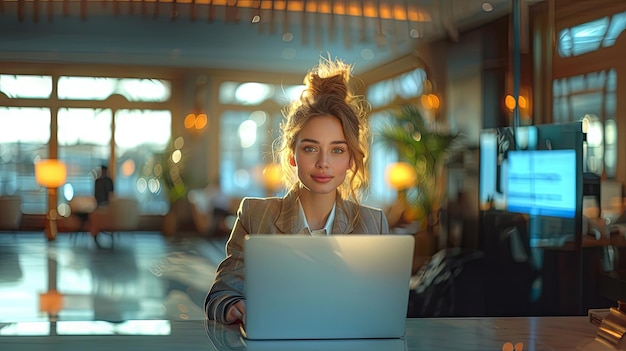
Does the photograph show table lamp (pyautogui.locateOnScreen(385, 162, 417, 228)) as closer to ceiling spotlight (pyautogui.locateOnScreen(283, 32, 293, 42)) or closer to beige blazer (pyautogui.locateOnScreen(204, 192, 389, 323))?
ceiling spotlight (pyautogui.locateOnScreen(283, 32, 293, 42))

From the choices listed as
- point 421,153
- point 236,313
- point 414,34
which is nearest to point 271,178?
point 421,153

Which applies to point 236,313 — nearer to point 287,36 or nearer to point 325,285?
point 325,285

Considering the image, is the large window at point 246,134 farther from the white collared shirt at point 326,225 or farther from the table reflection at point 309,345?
the table reflection at point 309,345

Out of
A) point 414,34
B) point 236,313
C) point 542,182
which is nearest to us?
point 236,313

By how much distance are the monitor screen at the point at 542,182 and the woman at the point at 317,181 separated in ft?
11.2

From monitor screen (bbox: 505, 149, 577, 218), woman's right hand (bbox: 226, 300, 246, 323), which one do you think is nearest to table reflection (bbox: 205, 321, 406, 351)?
woman's right hand (bbox: 226, 300, 246, 323)

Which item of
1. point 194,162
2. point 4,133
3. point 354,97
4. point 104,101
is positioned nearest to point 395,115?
point 194,162

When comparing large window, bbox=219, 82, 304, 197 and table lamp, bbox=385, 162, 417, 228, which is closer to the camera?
large window, bbox=219, 82, 304, 197

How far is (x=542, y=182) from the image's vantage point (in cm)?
656

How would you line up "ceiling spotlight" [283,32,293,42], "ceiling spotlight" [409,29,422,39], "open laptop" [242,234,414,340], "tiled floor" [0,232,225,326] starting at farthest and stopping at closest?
"ceiling spotlight" [409,29,422,39] < "ceiling spotlight" [283,32,293,42] < "tiled floor" [0,232,225,326] < "open laptop" [242,234,414,340]

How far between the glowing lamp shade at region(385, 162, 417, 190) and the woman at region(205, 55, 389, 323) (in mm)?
7184

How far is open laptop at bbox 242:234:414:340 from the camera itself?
6.98 feet

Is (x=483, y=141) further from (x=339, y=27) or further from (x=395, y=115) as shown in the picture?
(x=339, y=27)

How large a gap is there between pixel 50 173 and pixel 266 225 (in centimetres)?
616
